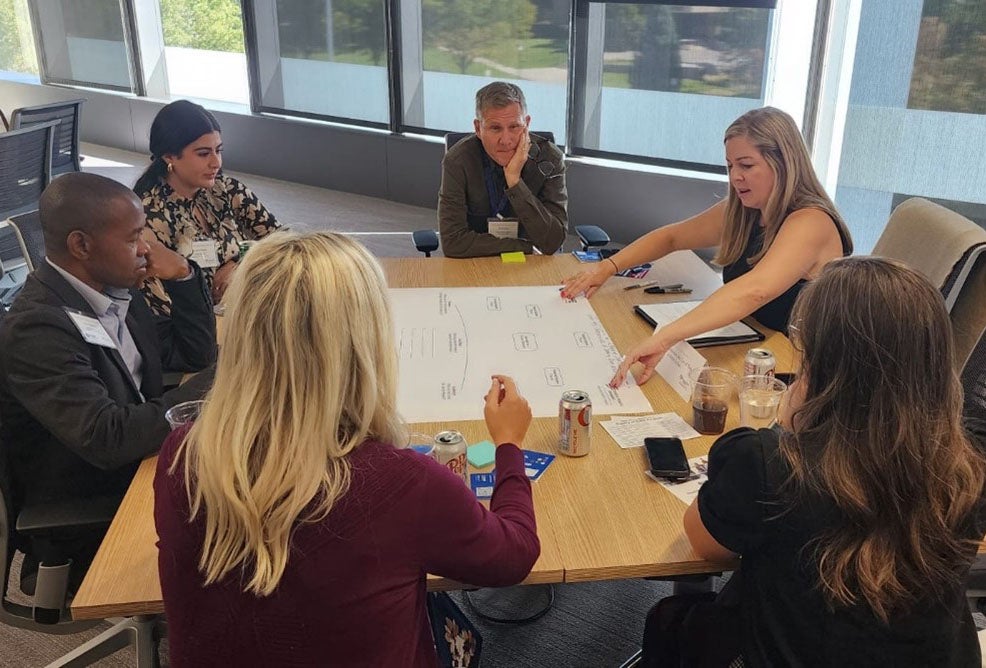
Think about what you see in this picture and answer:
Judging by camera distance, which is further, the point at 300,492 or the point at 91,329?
the point at 91,329

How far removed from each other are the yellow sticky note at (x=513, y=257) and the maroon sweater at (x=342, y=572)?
73.1 inches

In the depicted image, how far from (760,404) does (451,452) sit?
0.72 metres

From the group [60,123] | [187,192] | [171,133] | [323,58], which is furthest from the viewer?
[323,58]

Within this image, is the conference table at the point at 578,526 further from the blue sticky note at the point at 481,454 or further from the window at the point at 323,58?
the window at the point at 323,58

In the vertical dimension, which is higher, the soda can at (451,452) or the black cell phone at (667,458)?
the soda can at (451,452)

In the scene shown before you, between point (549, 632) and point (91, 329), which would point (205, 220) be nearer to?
point (91, 329)

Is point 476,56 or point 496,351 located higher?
point 476,56

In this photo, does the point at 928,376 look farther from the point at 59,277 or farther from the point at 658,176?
the point at 658,176

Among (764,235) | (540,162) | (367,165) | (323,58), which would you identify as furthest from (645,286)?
(323,58)

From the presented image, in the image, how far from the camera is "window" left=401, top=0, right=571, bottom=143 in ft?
18.5

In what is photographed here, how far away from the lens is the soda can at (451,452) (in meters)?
1.47

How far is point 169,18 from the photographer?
7.76m

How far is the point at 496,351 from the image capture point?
6.98 ft

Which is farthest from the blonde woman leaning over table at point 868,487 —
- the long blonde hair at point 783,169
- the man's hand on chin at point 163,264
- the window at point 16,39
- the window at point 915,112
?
the window at point 16,39
